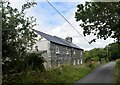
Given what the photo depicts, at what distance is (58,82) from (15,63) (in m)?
5.04

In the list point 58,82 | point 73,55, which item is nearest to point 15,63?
point 58,82

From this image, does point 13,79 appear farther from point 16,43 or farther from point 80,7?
point 80,7

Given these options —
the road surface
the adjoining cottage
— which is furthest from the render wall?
the road surface

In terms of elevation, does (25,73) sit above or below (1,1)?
below

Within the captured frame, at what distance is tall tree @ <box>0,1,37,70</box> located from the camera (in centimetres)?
1427

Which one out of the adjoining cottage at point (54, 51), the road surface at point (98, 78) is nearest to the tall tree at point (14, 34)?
the road surface at point (98, 78)

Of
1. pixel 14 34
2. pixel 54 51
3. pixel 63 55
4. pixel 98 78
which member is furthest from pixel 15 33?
pixel 63 55

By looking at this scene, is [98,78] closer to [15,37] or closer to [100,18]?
[100,18]

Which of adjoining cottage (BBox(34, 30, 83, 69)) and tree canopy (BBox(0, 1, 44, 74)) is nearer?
tree canopy (BBox(0, 1, 44, 74))

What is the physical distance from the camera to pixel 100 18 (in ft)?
86.6

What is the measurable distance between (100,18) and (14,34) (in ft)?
45.2

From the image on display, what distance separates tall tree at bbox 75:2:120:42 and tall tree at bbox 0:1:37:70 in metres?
10.4

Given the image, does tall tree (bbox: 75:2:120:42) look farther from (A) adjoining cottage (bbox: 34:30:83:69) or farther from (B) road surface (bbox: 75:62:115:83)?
(A) adjoining cottage (bbox: 34:30:83:69)

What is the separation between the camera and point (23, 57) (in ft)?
52.7
